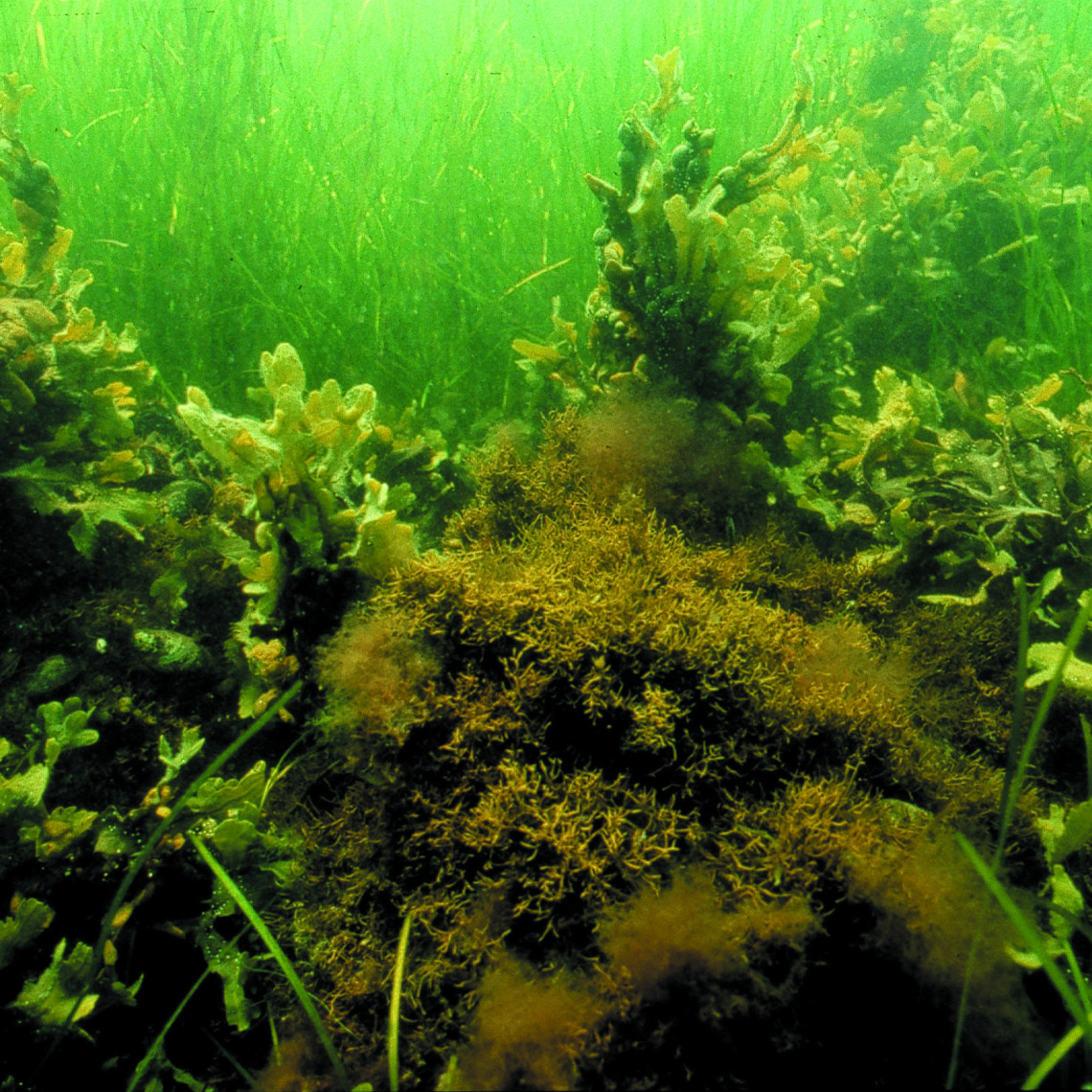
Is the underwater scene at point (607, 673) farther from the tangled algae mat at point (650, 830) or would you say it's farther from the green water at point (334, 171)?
the green water at point (334, 171)

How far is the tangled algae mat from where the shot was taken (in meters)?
1.18

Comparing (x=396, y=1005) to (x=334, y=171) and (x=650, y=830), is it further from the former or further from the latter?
(x=334, y=171)

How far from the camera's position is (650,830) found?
1.34 m

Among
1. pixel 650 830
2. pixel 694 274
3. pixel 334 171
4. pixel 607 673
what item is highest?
pixel 334 171

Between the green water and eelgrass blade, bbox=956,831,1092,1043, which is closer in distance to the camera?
eelgrass blade, bbox=956,831,1092,1043

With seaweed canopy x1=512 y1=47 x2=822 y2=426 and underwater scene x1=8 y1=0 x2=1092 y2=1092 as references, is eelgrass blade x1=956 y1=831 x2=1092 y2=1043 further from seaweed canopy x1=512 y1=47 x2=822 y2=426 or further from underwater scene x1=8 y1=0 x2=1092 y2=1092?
seaweed canopy x1=512 y1=47 x2=822 y2=426

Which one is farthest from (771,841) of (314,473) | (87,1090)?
(87,1090)

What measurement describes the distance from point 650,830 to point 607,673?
0.33m

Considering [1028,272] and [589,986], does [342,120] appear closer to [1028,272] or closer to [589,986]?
[1028,272]

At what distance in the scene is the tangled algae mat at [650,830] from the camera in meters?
1.18

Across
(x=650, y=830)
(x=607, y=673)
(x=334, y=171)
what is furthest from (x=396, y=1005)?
(x=334, y=171)

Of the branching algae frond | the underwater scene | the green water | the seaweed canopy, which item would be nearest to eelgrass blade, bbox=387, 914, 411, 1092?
the underwater scene

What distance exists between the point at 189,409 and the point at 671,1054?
167 centimetres

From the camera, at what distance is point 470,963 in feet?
4.18
